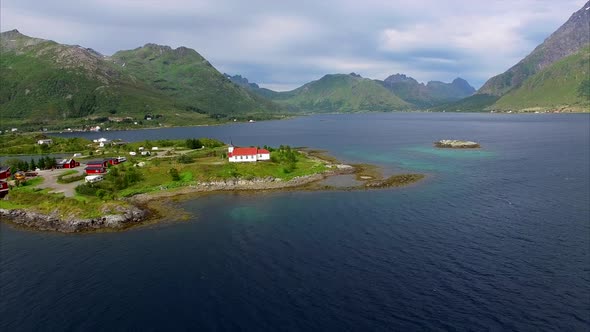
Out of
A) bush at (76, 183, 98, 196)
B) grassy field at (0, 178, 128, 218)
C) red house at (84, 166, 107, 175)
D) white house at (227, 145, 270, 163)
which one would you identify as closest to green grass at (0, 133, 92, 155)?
red house at (84, 166, 107, 175)

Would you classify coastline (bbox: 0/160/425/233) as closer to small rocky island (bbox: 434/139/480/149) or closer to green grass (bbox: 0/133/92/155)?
small rocky island (bbox: 434/139/480/149)

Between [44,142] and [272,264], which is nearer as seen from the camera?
[272,264]

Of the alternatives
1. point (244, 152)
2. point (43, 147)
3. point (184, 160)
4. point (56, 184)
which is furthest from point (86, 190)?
point (43, 147)

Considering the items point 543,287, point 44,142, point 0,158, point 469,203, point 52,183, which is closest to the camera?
point 543,287

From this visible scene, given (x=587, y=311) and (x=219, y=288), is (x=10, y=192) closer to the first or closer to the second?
(x=219, y=288)

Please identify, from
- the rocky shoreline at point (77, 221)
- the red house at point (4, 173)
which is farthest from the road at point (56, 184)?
the rocky shoreline at point (77, 221)

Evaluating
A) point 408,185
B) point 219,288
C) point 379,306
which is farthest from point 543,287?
point 408,185

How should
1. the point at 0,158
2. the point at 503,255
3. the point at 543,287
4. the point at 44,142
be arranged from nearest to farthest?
the point at 543,287, the point at 503,255, the point at 0,158, the point at 44,142

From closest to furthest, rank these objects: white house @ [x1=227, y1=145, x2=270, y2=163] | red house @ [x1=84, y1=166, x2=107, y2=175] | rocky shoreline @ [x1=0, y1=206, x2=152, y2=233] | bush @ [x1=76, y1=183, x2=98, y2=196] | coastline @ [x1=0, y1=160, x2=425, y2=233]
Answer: rocky shoreline @ [x1=0, y1=206, x2=152, y2=233], coastline @ [x1=0, y1=160, x2=425, y2=233], bush @ [x1=76, y1=183, x2=98, y2=196], red house @ [x1=84, y1=166, x2=107, y2=175], white house @ [x1=227, y1=145, x2=270, y2=163]

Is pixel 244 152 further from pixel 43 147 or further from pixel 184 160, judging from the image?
pixel 43 147
